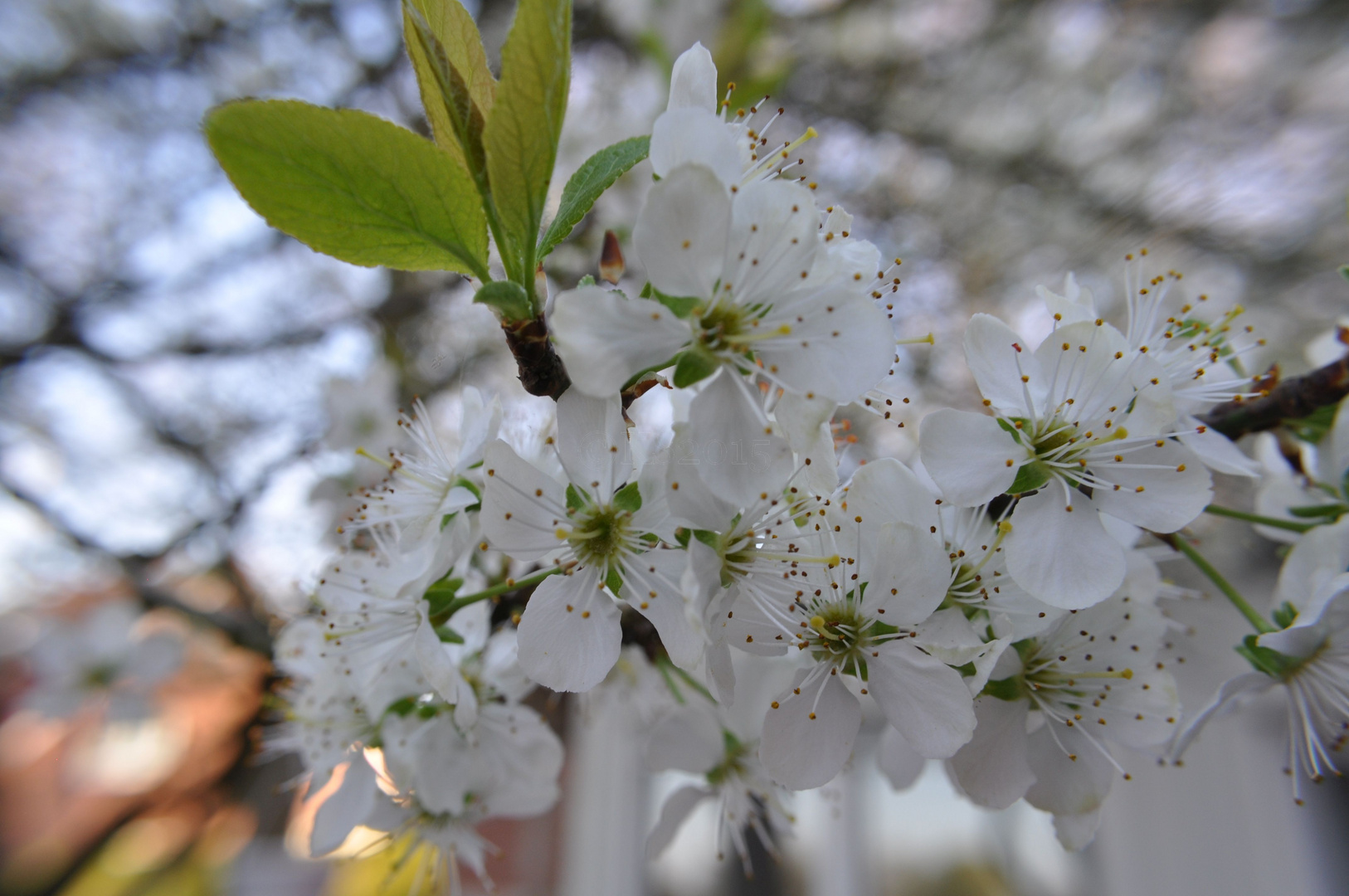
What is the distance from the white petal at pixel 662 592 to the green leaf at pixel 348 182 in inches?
9.7

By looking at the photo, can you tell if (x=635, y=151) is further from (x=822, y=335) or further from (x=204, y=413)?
(x=204, y=413)

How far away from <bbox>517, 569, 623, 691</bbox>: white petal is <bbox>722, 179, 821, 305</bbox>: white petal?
236 mm

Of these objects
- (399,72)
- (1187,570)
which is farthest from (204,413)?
(1187,570)

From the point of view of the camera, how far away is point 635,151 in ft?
1.61

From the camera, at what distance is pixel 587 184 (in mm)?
482

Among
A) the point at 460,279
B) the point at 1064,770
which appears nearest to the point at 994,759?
the point at 1064,770

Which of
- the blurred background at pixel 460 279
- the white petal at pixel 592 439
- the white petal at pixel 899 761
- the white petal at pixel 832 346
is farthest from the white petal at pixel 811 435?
the blurred background at pixel 460 279

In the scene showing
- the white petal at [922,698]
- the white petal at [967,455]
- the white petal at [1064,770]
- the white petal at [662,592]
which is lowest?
the white petal at [1064,770]

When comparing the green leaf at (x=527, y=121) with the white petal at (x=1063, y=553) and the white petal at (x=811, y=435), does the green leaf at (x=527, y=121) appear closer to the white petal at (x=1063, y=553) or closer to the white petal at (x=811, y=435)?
the white petal at (x=811, y=435)

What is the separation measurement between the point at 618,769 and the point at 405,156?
9.91 feet

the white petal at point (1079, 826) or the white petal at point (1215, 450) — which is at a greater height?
the white petal at point (1215, 450)

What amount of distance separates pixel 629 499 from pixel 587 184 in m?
0.23

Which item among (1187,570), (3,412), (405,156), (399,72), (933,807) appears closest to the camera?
(405,156)

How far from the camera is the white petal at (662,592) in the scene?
1.52 feet
